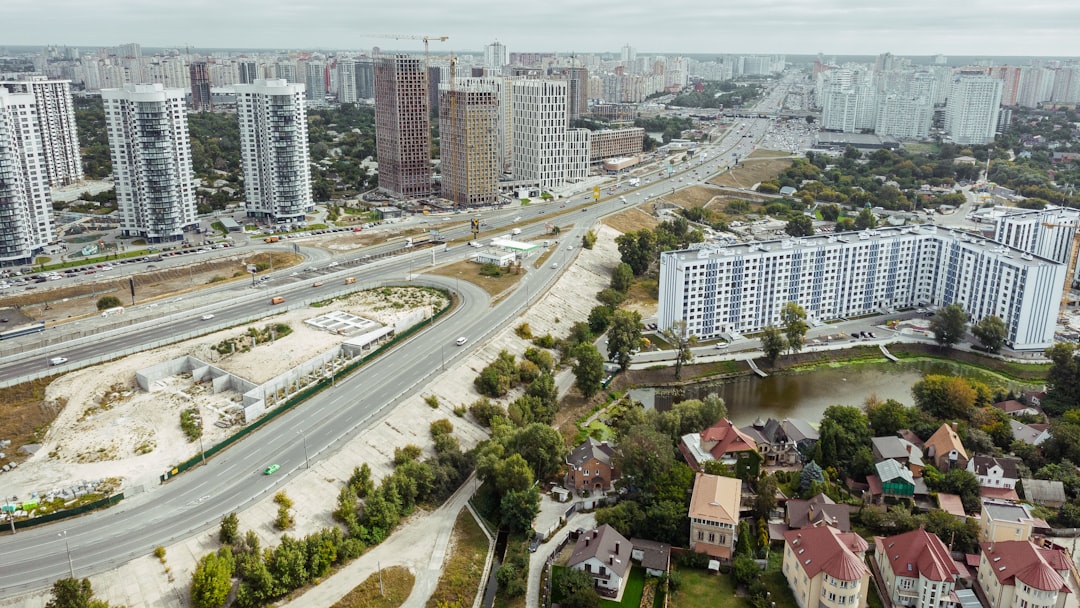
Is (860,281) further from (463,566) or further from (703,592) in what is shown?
(463,566)

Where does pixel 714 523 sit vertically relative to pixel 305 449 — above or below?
below

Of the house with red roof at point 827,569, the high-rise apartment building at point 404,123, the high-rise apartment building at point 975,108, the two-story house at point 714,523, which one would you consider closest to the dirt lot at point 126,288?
the high-rise apartment building at point 404,123

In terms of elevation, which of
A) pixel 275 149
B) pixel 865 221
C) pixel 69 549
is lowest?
pixel 69 549

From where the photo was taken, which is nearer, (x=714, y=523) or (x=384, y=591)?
(x=384, y=591)

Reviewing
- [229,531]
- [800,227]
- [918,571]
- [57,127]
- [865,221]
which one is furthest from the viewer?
[57,127]

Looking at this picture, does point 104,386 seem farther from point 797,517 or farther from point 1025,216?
point 1025,216

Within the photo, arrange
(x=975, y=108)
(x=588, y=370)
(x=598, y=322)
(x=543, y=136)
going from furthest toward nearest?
(x=975, y=108) < (x=543, y=136) < (x=598, y=322) < (x=588, y=370)

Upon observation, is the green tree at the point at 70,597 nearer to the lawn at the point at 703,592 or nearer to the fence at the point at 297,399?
the fence at the point at 297,399

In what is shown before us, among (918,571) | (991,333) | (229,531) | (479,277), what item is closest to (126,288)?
(479,277)
